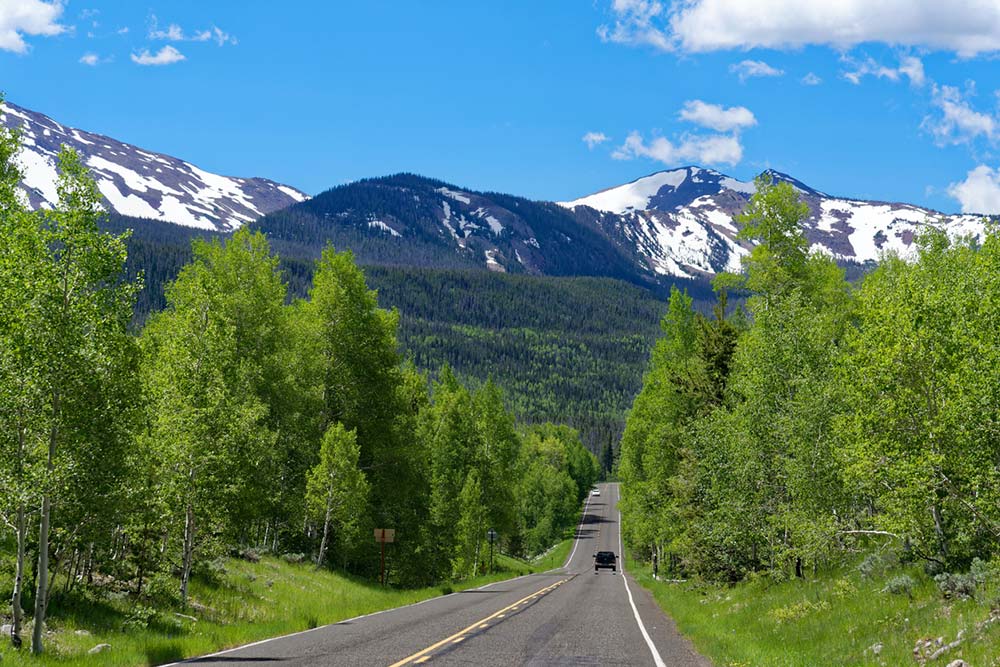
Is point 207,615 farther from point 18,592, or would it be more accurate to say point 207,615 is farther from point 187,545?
point 18,592

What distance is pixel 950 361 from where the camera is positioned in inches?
652

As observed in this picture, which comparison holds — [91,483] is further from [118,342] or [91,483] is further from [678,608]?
[678,608]

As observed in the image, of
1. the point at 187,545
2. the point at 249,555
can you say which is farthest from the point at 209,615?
the point at 249,555

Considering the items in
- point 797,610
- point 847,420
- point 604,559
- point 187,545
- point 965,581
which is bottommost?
point 604,559

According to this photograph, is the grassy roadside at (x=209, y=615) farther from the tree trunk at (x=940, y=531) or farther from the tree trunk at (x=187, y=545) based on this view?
the tree trunk at (x=940, y=531)

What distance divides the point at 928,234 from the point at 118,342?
35.4 m

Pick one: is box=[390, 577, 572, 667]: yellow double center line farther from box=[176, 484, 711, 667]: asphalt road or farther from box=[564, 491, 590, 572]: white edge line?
box=[564, 491, 590, 572]: white edge line

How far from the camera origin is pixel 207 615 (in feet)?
83.1

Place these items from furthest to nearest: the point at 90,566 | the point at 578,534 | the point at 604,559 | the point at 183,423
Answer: the point at 578,534
the point at 604,559
the point at 90,566
the point at 183,423

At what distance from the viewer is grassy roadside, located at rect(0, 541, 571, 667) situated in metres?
16.4

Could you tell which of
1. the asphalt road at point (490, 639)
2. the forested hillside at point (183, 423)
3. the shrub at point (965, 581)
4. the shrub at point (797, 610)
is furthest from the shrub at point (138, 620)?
the shrub at point (965, 581)

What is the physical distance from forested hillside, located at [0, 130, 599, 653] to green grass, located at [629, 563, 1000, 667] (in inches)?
538

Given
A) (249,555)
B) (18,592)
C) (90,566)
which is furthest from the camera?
(249,555)

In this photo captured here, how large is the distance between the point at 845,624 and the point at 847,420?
4.84 meters
